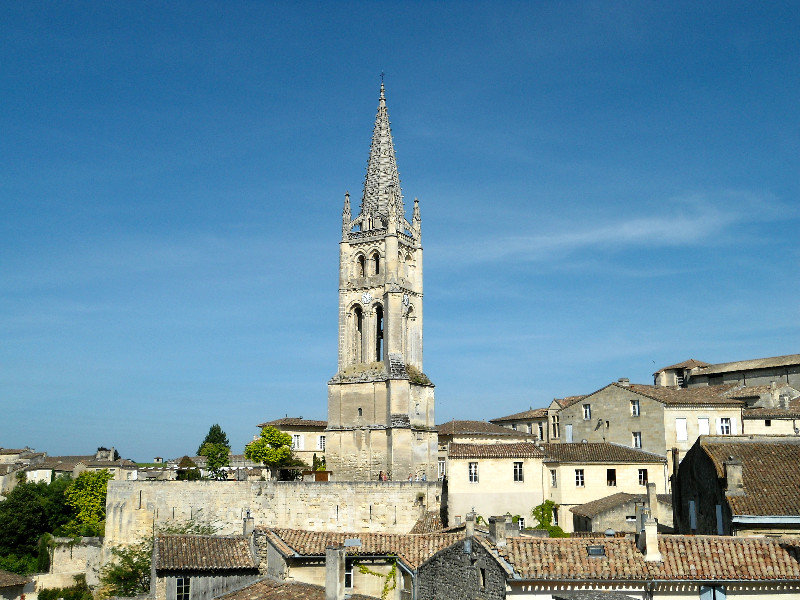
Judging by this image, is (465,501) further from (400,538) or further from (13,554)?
(13,554)

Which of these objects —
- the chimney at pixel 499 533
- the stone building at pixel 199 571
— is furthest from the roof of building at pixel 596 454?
the chimney at pixel 499 533

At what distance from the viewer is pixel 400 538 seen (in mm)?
31234

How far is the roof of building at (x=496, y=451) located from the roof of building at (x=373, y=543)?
15.4 m

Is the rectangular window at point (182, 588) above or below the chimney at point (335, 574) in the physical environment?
below

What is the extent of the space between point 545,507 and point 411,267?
24.1 meters

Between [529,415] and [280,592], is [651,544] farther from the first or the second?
[529,415]

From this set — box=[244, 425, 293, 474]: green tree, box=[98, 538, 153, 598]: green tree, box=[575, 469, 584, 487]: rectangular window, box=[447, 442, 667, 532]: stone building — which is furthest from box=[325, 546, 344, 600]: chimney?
box=[244, 425, 293, 474]: green tree

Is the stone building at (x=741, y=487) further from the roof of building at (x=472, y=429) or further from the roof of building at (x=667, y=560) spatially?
the roof of building at (x=472, y=429)

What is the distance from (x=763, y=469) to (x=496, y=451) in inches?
886

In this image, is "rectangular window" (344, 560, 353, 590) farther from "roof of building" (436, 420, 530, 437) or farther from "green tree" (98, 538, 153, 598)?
"roof of building" (436, 420, 530, 437)

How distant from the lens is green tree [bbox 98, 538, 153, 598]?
44344 millimetres

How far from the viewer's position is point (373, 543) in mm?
30484

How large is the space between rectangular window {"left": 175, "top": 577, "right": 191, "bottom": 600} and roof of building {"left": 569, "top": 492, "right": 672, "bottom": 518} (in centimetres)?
2087

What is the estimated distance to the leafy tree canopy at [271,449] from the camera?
66.5m
